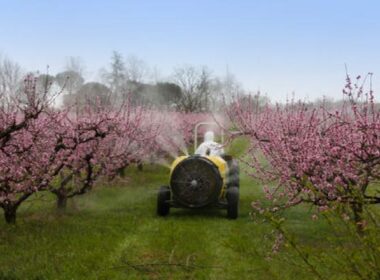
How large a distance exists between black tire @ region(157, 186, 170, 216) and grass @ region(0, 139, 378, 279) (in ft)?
0.79

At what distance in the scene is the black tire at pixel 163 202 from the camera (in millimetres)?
11961

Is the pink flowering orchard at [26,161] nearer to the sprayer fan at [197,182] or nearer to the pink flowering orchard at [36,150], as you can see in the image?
the pink flowering orchard at [36,150]

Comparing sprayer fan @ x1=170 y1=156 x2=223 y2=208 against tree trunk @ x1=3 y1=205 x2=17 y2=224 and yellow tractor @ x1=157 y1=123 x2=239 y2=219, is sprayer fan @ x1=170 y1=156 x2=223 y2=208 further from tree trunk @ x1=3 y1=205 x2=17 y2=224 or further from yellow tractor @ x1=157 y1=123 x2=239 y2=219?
tree trunk @ x1=3 y1=205 x2=17 y2=224

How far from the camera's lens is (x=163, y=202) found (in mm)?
11977

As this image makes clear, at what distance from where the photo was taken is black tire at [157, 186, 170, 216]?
39.2 feet

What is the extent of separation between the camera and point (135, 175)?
2234cm

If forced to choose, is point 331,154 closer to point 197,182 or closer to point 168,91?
point 197,182

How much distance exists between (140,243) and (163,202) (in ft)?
10.2

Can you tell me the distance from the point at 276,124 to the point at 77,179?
18.8ft

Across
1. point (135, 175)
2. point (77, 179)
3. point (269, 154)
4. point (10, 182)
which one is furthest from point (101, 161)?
point (135, 175)

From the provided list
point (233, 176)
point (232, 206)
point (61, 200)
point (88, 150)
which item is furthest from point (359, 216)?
point (61, 200)

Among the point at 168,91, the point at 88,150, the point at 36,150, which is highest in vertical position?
the point at 168,91

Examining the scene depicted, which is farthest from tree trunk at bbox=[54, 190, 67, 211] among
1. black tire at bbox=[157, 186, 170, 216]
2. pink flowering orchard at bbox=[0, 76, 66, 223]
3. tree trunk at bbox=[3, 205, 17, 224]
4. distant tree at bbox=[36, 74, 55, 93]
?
distant tree at bbox=[36, 74, 55, 93]

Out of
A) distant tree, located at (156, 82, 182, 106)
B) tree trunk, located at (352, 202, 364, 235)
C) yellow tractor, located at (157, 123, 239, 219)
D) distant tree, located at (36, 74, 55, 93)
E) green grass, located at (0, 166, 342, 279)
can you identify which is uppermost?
distant tree, located at (156, 82, 182, 106)
